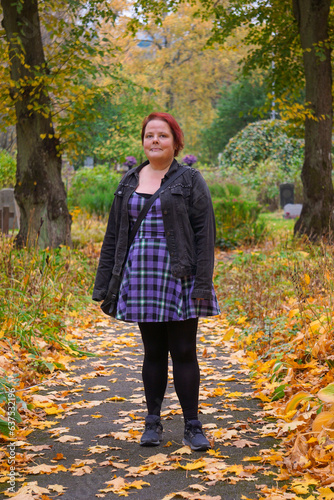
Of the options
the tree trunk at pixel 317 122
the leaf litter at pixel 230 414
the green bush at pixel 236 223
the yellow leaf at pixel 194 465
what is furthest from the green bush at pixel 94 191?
the yellow leaf at pixel 194 465

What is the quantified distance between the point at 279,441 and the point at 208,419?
69 centimetres

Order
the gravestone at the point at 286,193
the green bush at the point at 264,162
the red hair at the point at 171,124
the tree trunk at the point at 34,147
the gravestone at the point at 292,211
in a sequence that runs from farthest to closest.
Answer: the green bush at the point at 264,162 → the gravestone at the point at 286,193 → the gravestone at the point at 292,211 → the tree trunk at the point at 34,147 → the red hair at the point at 171,124

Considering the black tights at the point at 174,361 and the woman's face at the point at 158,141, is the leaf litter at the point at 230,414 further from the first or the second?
the woman's face at the point at 158,141

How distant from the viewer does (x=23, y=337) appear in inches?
232

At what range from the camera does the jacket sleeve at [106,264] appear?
404 centimetres

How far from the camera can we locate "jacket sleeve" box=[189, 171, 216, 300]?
375 cm

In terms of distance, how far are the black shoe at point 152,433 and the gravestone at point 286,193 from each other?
19669mm

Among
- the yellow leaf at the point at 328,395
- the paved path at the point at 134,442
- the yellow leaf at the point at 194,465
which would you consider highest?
the yellow leaf at the point at 328,395

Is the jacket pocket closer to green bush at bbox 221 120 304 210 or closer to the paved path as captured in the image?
the paved path

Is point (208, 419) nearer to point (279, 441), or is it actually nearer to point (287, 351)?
point (279, 441)

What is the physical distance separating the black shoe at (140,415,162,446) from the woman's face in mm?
1564

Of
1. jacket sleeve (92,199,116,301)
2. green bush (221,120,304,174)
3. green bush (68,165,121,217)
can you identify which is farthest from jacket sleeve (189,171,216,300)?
green bush (221,120,304,174)

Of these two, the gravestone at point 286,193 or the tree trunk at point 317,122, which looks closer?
the tree trunk at point 317,122

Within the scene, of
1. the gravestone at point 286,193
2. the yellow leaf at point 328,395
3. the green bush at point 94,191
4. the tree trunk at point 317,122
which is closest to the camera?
the yellow leaf at point 328,395
